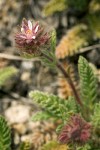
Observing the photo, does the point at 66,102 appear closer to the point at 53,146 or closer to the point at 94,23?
the point at 53,146

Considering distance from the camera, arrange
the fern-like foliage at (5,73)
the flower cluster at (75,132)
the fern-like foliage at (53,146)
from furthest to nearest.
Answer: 1. the fern-like foliage at (5,73)
2. the fern-like foliage at (53,146)
3. the flower cluster at (75,132)

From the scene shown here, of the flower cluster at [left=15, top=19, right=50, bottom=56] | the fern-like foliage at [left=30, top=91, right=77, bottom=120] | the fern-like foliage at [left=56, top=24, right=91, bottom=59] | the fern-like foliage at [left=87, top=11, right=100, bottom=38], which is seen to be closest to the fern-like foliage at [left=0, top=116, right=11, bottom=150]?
the fern-like foliage at [left=30, top=91, right=77, bottom=120]

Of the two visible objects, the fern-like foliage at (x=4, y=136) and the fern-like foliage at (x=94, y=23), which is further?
the fern-like foliage at (x=94, y=23)

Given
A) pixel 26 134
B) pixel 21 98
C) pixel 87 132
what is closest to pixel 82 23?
pixel 21 98

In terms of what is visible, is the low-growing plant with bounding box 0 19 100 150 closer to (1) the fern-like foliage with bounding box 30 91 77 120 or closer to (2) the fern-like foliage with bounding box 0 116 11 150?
(1) the fern-like foliage with bounding box 30 91 77 120

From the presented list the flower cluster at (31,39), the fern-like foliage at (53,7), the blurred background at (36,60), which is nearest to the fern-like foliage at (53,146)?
the blurred background at (36,60)

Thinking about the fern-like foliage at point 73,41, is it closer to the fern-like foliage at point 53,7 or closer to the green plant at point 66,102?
the fern-like foliage at point 53,7
